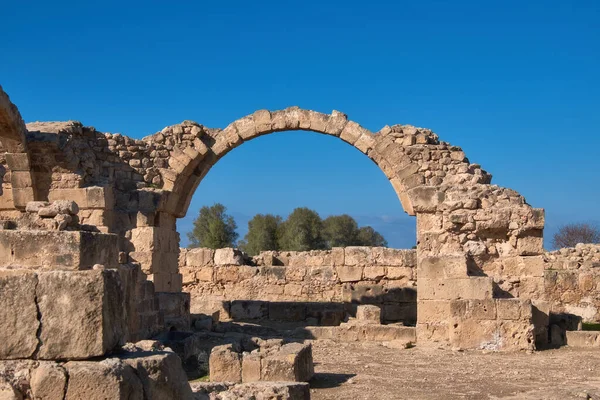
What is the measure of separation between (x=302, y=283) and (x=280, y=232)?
2748cm

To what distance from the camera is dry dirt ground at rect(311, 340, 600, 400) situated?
6.95 meters

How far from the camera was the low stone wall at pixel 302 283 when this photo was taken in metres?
14.6

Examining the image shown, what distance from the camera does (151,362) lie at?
12.5 ft

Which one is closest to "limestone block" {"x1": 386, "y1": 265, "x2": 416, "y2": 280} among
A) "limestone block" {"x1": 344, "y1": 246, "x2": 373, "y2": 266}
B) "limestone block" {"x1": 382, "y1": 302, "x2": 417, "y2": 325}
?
"limestone block" {"x1": 344, "y1": 246, "x2": 373, "y2": 266}

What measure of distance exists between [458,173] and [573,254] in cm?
1000

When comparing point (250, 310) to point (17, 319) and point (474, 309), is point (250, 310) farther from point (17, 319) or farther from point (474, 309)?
point (17, 319)

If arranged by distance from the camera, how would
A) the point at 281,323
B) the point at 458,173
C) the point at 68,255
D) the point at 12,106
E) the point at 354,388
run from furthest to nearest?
the point at 281,323 < the point at 458,173 < the point at 12,106 < the point at 354,388 < the point at 68,255

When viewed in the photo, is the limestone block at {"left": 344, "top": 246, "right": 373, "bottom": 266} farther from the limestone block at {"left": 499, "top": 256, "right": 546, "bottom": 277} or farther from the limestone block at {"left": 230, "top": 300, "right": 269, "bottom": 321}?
the limestone block at {"left": 499, "top": 256, "right": 546, "bottom": 277}

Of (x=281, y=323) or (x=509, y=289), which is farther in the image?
(x=281, y=323)

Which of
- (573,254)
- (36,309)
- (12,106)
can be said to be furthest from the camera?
(573,254)

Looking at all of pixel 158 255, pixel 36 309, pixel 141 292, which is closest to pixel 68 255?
pixel 36 309

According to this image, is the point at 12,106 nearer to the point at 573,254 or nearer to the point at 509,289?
the point at 509,289

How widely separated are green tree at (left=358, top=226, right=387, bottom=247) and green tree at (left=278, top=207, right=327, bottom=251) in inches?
134

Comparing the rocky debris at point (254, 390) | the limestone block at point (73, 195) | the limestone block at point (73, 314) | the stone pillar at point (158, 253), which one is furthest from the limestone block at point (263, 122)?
the limestone block at point (73, 314)
